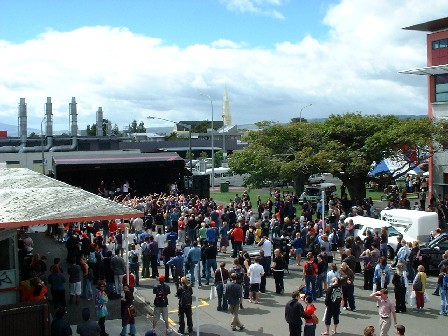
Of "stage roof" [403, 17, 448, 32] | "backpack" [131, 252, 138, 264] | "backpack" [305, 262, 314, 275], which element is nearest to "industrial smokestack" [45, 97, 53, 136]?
"stage roof" [403, 17, 448, 32]

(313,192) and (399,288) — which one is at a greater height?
(313,192)

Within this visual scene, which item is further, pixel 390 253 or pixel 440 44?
pixel 440 44

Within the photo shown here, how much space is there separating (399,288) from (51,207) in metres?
9.17

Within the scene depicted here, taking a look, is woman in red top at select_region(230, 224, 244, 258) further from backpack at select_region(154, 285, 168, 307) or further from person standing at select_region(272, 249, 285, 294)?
backpack at select_region(154, 285, 168, 307)

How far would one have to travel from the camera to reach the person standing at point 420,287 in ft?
51.8

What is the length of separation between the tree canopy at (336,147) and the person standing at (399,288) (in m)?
18.7

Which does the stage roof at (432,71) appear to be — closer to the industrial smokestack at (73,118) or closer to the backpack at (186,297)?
the backpack at (186,297)

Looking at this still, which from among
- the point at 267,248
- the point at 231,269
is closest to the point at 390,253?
the point at 267,248

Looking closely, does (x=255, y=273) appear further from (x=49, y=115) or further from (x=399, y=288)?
(x=49, y=115)

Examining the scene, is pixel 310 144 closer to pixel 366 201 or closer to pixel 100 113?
pixel 366 201

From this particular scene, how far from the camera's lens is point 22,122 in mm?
90500

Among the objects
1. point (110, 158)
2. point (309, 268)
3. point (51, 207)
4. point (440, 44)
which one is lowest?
point (309, 268)

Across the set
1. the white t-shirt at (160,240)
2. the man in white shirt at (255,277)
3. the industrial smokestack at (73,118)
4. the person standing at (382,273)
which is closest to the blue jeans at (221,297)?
the man in white shirt at (255,277)

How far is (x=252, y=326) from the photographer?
580 inches
